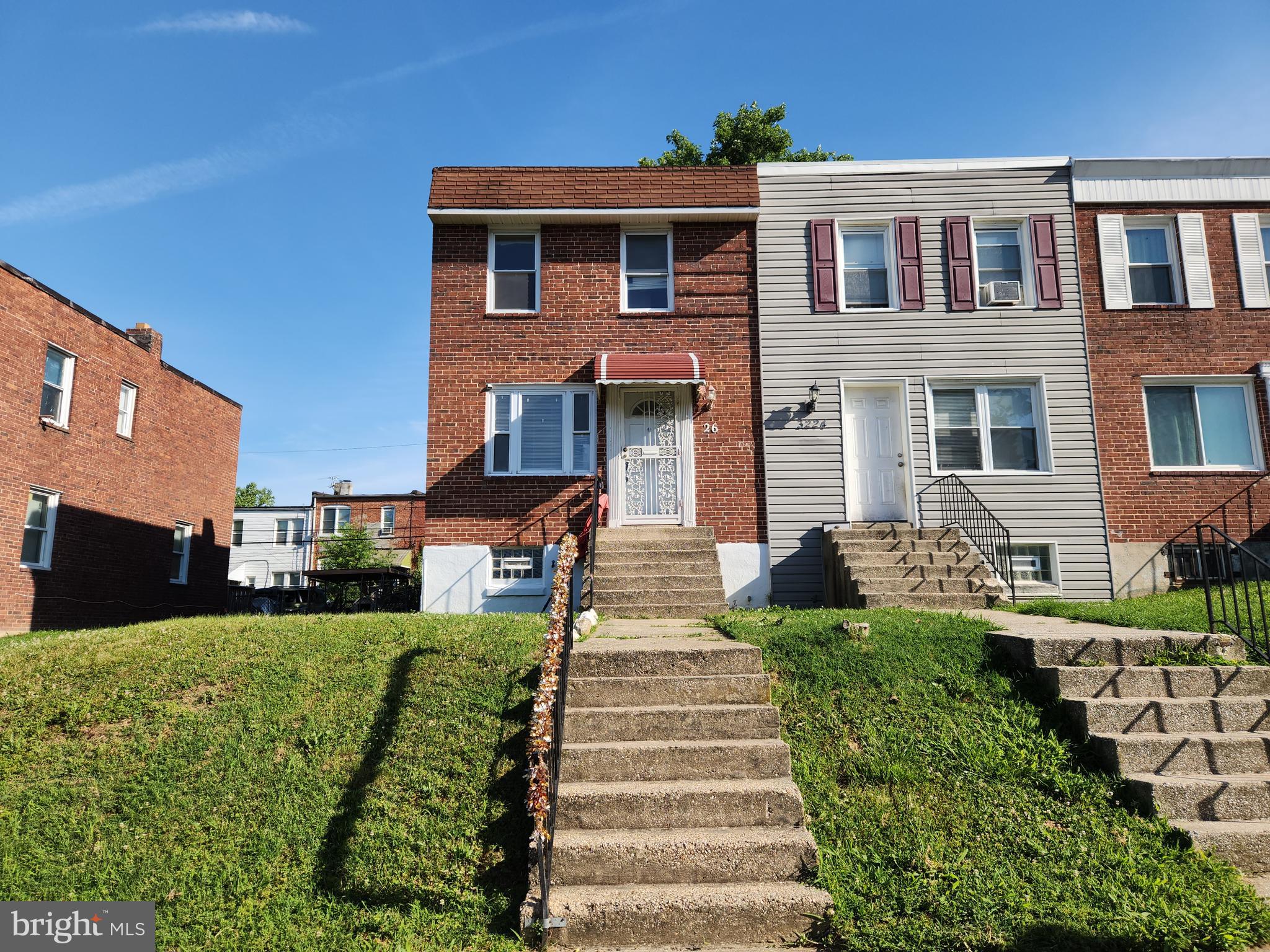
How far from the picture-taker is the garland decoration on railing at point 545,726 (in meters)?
4.90

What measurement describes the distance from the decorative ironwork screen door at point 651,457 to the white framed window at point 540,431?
61cm

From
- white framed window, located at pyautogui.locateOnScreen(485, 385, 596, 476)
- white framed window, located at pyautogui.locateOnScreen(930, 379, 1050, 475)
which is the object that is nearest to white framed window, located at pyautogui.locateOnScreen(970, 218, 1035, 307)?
white framed window, located at pyautogui.locateOnScreen(930, 379, 1050, 475)

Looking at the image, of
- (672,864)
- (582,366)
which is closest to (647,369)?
(582,366)

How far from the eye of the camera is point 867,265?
48.4ft

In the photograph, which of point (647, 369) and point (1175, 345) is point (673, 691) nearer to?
point (647, 369)

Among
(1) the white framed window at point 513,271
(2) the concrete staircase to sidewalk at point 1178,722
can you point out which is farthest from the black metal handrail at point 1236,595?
(1) the white framed window at point 513,271

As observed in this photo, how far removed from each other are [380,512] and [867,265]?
2923 cm

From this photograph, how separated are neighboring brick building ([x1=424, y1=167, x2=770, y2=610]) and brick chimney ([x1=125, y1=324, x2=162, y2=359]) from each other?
31.7ft

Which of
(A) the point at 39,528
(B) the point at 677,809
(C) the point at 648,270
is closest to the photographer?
(B) the point at 677,809

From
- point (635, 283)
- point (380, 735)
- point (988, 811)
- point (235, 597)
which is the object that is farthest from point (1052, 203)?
point (235, 597)

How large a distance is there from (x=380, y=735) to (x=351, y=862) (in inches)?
49.8

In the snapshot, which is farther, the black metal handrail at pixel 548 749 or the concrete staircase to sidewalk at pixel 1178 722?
the concrete staircase to sidewalk at pixel 1178 722

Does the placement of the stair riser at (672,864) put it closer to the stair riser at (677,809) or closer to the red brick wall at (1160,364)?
the stair riser at (677,809)

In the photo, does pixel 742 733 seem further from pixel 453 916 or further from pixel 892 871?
pixel 453 916
